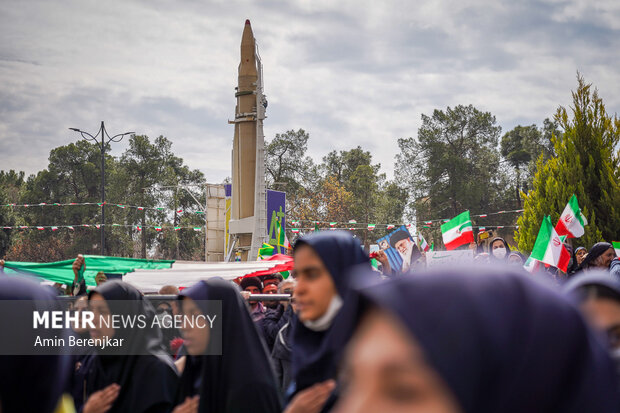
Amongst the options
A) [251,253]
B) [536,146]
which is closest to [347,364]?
[251,253]

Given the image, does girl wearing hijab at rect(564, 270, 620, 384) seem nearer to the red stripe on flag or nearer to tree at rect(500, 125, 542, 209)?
the red stripe on flag

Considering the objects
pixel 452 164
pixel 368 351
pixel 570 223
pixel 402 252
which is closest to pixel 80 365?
pixel 368 351

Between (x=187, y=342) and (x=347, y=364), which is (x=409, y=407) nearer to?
(x=347, y=364)

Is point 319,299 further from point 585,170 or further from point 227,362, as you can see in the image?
point 585,170

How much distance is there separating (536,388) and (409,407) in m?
0.18

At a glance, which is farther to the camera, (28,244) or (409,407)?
(28,244)

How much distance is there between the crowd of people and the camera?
0.85 m

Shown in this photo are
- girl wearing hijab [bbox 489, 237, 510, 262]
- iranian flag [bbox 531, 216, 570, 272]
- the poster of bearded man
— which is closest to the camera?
iranian flag [bbox 531, 216, 570, 272]

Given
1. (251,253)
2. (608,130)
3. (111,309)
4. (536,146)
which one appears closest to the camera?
(111,309)

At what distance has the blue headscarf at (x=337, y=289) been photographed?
2385 millimetres

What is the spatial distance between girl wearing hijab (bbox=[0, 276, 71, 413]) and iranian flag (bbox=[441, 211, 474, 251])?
29.9 feet

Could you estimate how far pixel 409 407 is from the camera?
→ 33.1 inches

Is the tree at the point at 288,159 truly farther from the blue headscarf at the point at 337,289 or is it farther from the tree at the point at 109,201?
the blue headscarf at the point at 337,289

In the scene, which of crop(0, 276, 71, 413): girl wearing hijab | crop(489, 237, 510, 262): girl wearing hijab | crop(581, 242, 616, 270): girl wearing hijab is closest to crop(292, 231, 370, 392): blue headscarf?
crop(0, 276, 71, 413): girl wearing hijab
